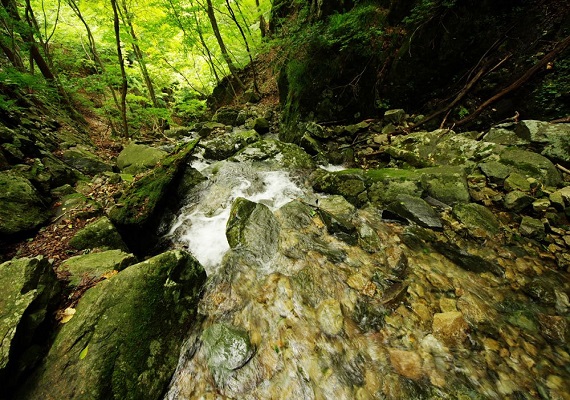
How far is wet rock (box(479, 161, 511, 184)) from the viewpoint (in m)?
4.20

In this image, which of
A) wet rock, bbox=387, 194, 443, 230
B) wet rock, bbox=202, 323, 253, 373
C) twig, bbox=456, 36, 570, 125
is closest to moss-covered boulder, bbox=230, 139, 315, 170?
wet rock, bbox=387, 194, 443, 230

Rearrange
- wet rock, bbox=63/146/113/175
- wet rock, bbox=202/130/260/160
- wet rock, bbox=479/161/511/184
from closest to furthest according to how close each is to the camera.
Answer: wet rock, bbox=479/161/511/184
wet rock, bbox=63/146/113/175
wet rock, bbox=202/130/260/160

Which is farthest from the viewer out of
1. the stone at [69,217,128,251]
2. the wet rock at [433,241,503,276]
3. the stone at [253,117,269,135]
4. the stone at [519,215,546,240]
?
the stone at [253,117,269,135]

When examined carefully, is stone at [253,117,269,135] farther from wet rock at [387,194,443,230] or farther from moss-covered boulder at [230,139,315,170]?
wet rock at [387,194,443,230]

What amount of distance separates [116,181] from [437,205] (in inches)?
291

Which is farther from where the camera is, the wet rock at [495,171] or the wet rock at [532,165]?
the wet rock at [495,171]

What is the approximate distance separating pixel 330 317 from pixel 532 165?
4.60 meters

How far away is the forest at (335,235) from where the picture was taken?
2.33 metres

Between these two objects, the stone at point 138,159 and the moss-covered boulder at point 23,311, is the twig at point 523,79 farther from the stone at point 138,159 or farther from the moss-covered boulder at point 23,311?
the moss-covered boulder at point 23,311

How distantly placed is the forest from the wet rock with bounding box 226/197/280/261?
4cm

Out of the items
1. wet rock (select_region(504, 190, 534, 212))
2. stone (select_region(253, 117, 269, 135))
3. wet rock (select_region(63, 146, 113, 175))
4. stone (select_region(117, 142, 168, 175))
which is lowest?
stone (select_region(253, 117, 269, 135))

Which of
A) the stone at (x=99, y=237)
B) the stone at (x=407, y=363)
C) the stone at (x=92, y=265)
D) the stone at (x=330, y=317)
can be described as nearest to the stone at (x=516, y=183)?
the stone at (x=407, y=363)

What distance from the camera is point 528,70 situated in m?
4.91

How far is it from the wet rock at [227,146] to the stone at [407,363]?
7.87m
